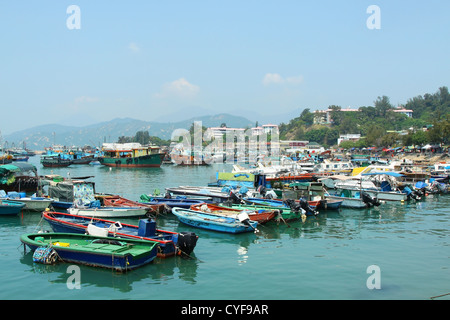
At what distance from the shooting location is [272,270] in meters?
13.5

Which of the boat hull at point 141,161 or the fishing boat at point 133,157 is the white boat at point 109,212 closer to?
the boat hull at point 141,161

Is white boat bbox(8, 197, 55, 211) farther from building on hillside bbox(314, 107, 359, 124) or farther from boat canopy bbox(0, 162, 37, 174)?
building on hillside bbox(314, 107, 359, 124)

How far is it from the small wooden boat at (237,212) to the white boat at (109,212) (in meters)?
3.12

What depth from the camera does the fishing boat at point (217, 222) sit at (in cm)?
1827

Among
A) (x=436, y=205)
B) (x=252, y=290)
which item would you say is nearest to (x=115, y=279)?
(x=252, y=290)

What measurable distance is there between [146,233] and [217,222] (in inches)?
181

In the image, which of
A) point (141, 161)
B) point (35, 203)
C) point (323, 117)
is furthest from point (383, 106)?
Result: point (35, 203)

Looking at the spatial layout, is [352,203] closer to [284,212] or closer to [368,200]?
[368,200]

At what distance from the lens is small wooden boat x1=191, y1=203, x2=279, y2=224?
20019mm

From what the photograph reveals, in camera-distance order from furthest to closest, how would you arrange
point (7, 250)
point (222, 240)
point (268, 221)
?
point (268, 221) < point (222, 240) < point (7, 250)

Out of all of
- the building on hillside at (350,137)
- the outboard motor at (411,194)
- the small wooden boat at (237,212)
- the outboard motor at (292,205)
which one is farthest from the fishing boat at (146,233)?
the building on hillside at (350,137)

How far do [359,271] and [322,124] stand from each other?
150 metres
